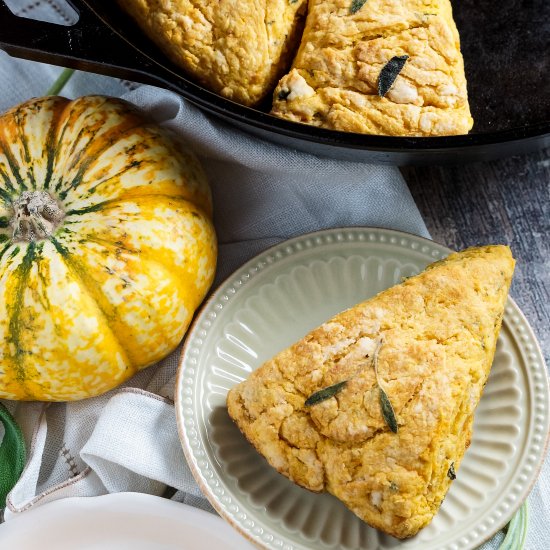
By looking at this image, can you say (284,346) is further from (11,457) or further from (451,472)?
(11,457)

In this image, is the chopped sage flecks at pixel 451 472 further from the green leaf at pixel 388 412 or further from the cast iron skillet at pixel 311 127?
the cast iron skillet at pixel 311 127

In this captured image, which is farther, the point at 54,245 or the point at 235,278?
the point at 235,278

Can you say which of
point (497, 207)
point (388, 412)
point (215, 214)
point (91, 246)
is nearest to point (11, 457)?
point (91, 246)

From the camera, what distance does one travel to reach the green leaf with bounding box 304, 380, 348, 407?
1468 mm

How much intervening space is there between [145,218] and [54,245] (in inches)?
6.8

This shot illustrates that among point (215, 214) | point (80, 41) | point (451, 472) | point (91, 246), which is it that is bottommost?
point (451, 472)

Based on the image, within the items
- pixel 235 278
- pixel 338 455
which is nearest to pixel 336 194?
pixel 235 278

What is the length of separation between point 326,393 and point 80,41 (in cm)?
75

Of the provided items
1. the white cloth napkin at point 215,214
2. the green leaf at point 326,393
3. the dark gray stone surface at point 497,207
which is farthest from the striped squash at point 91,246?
the dark gray stone surface at point 497,207

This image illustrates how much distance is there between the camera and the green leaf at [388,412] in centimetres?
A: 143

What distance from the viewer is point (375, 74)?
1480mm

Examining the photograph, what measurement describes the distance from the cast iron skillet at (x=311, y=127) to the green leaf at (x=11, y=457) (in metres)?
0.75

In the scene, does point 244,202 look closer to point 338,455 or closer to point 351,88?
point 351,88

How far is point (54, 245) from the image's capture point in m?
1.53
